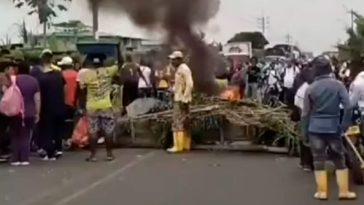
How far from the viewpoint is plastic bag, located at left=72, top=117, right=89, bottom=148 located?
17.6m

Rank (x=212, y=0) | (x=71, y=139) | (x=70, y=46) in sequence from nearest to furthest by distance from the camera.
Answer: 1. (x=71, y=139)
2. (x=212, y=0)
3. (x=70, y=46)

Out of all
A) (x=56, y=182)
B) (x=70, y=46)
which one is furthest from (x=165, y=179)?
(x=70, y=46)

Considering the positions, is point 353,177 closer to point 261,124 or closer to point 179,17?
point 261,124

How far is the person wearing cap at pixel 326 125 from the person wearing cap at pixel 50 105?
5.94 meters

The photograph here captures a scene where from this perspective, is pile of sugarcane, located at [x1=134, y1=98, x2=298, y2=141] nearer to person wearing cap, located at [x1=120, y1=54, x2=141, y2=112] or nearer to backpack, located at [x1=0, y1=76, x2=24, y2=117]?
person wearing cap, located at [x1=120, y1=54, x2=141, y2=112]

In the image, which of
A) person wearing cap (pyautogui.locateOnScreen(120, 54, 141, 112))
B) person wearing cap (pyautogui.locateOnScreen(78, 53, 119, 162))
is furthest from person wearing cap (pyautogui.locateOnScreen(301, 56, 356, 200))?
person wearing cap (pyautogui.locateOnScreen(120, 54, 141, 112))

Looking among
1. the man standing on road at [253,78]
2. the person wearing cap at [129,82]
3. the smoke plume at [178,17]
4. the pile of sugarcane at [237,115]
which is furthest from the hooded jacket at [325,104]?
the man standing on road at [253,78]

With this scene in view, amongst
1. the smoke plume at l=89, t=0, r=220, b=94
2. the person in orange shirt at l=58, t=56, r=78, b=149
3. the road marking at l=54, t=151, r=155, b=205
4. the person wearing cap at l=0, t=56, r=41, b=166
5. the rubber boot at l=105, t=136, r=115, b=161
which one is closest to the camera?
the road marking at l=54, t=151, r=155, b=205

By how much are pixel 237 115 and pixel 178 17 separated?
9.86m

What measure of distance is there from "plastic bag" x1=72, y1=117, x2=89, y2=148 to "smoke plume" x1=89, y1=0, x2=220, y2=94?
23.8ft

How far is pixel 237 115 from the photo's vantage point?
17.4 meters

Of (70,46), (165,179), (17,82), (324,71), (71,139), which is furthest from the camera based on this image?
(70,46)

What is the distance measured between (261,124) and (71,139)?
357 centimetres

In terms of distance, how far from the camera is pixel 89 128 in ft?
53.2
